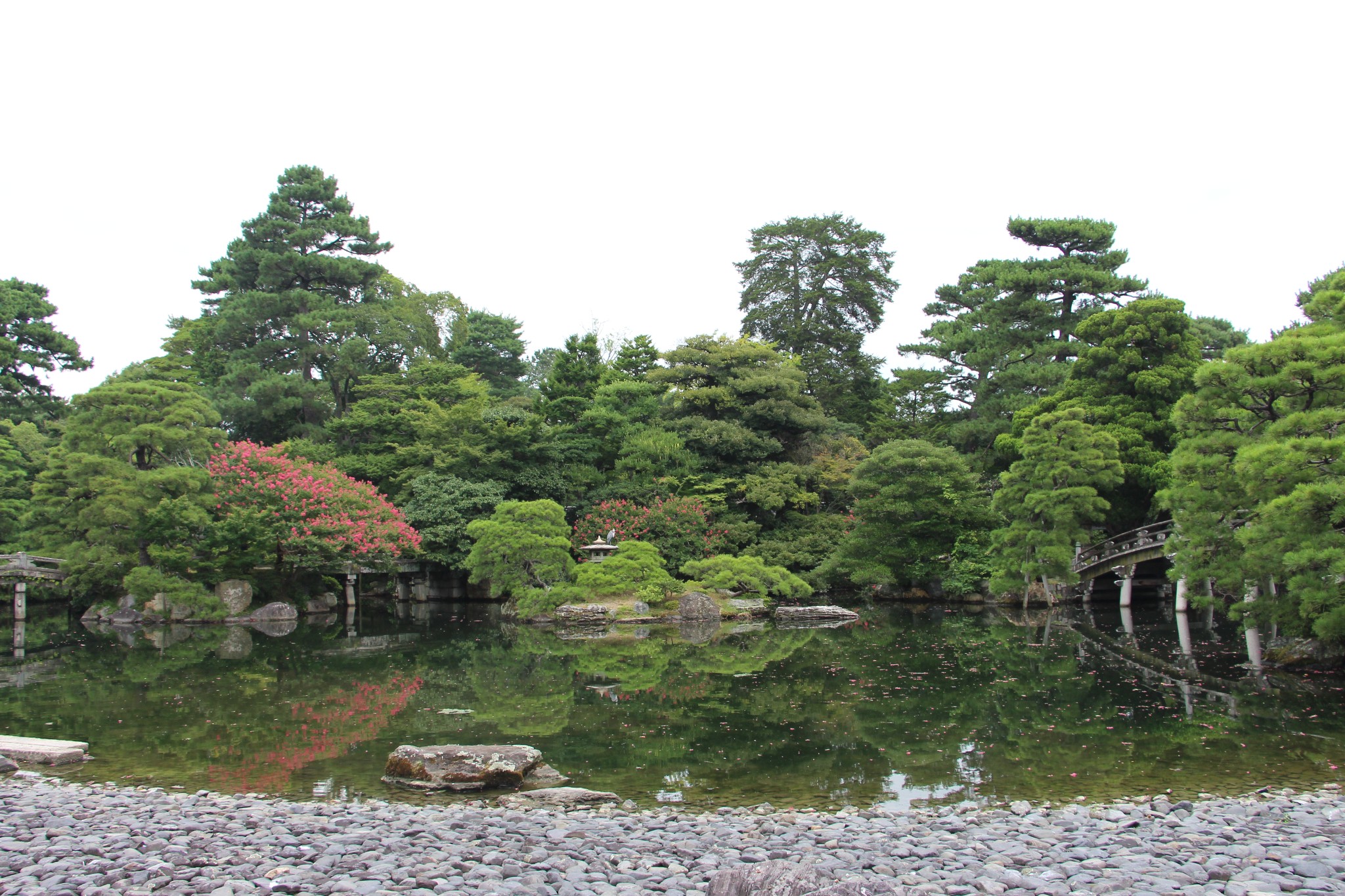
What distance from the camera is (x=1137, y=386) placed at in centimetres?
2084

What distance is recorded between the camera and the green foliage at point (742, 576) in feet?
68.3

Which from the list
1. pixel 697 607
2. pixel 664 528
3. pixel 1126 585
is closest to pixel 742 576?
pixel 697 607

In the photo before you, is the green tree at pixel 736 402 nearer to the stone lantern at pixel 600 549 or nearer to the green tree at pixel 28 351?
the stone lantern at pixel 600 549

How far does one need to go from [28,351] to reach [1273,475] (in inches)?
1386

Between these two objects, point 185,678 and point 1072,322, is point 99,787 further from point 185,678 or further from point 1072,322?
point 1072,322

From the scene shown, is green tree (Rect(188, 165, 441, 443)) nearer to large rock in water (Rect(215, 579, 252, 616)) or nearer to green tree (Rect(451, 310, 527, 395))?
green tree (Rect(451, 310, 527, 395))

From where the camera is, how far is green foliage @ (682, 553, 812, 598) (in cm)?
2081

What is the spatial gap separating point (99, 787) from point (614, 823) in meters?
4.19

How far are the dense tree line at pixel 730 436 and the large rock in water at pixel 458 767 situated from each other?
8.41 m

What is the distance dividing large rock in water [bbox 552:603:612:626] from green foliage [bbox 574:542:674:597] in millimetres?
505

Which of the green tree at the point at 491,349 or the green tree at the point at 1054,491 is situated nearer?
the green tree at the point at 1054,491

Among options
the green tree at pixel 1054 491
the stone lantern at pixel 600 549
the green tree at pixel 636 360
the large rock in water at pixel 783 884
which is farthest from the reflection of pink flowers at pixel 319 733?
the green tree at pixel 636 360

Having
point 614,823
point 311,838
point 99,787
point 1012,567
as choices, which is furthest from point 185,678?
point 1012,567

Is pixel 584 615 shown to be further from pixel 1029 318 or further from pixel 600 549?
pixel 1029 318
